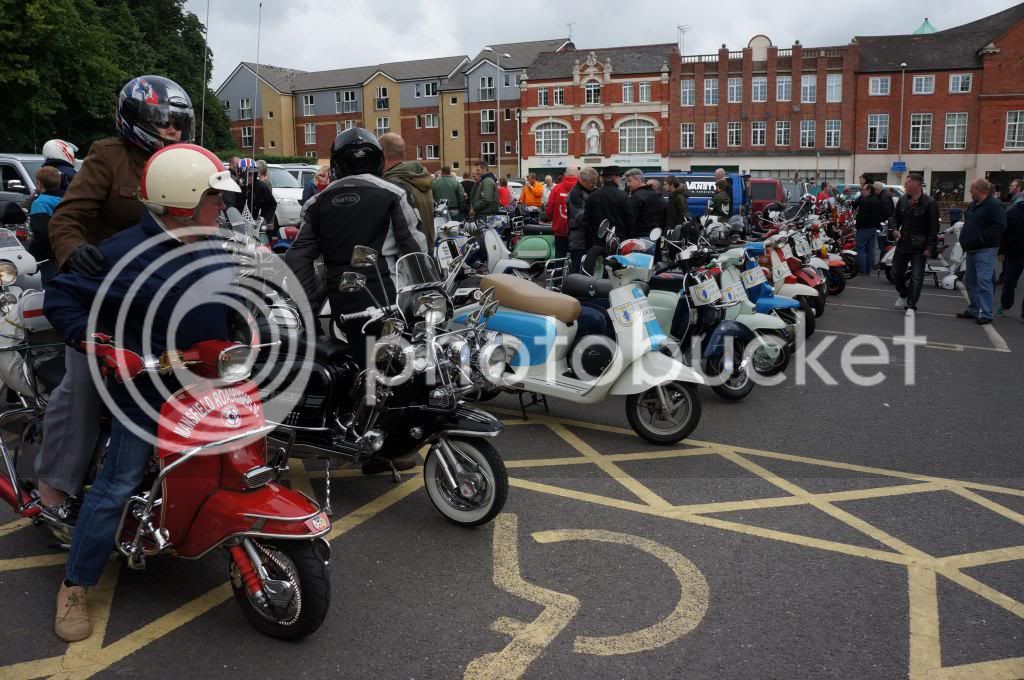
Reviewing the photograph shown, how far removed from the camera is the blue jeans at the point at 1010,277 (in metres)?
12.0

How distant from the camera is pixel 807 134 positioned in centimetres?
6328

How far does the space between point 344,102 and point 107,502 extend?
8182 cm

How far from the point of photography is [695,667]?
321 cm

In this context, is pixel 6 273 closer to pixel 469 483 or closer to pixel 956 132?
pixel 469 483

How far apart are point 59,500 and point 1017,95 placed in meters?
70.0

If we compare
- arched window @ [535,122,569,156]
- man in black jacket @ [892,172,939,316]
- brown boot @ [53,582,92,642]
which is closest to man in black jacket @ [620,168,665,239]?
man in black jacket @ [892,172,939,316]

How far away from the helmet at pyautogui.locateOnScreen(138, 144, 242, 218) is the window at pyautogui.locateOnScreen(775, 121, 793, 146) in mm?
65704

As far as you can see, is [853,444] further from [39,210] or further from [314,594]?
[39,210]

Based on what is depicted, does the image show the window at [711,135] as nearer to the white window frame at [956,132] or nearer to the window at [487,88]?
the white window frame at [956,132]

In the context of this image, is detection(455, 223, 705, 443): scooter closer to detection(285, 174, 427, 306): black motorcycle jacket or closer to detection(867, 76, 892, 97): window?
detection(285, 174, 427, 306): black motorcycle jacket

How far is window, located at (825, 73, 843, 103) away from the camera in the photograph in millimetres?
62562

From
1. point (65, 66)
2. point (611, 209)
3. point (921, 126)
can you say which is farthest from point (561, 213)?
point (921, 126)

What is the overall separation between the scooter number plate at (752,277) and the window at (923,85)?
63.2 metres

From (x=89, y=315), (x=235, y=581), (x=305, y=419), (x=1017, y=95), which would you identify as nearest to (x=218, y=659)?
(x=235, y=581)
